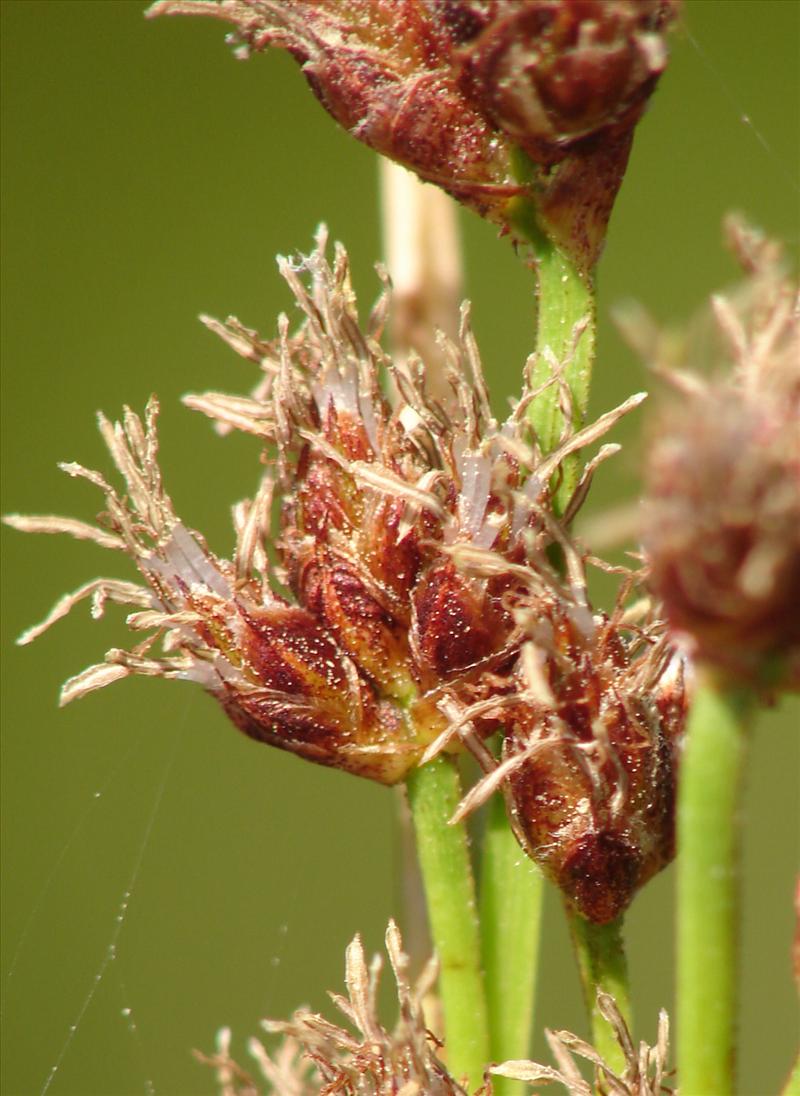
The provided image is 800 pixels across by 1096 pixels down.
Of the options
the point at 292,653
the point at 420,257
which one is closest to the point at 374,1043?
the point at 292,653

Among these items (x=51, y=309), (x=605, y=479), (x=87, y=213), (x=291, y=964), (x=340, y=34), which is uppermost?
(x=87, y=213)

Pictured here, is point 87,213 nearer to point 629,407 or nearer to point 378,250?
point 378,250

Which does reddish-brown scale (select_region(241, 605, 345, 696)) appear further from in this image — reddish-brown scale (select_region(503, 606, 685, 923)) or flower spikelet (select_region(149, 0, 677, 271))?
flower spikelet (select_region(149, 0, 677, 271))

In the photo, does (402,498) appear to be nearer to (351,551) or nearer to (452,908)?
(351,551)

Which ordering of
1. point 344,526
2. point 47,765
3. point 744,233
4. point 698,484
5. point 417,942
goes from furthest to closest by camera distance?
point 47,765
point 417,942
point 344,526
point 744,233
point 698,484

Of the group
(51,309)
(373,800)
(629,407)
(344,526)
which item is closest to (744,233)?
(629,407)

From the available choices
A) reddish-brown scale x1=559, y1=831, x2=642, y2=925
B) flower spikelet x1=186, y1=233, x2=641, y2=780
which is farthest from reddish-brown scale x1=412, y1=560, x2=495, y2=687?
reddish-brown scale x1=559, y1=831, x2=642, y2=925
